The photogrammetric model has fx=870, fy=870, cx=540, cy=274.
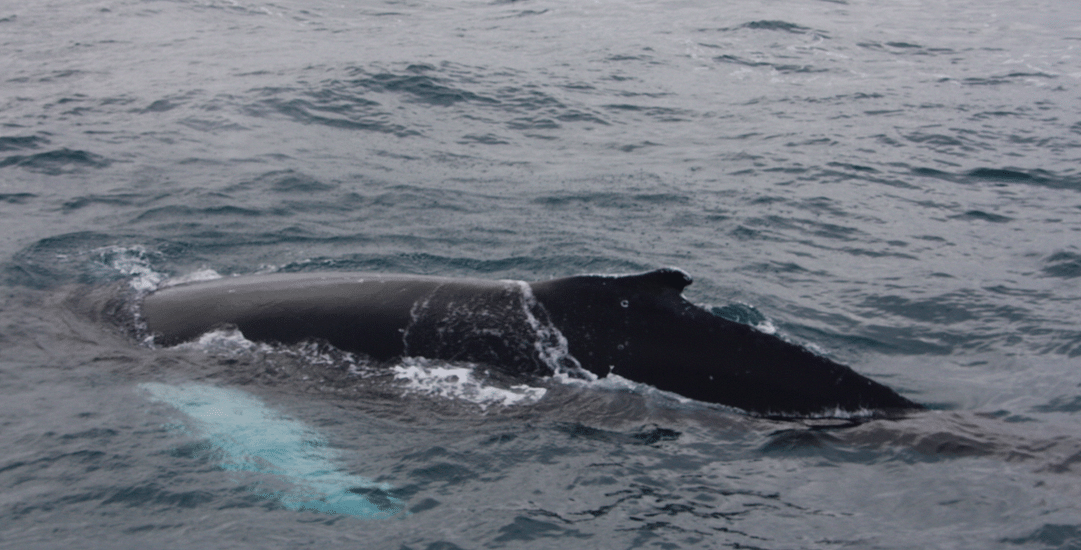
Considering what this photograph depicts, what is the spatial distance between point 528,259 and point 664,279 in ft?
15.8

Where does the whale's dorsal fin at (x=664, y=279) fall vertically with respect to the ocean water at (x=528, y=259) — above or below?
above

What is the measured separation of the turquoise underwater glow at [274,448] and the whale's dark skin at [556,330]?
895 millimetres

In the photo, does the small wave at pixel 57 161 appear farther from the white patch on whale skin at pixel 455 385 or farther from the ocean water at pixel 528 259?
the white patch on whale skin at pixel 455 385

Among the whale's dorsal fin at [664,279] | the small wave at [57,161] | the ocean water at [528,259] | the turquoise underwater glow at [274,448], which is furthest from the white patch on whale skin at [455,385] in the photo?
the small wave at [57,161]

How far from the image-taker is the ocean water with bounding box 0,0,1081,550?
618 cm

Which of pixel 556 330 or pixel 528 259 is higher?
pixel 556 330

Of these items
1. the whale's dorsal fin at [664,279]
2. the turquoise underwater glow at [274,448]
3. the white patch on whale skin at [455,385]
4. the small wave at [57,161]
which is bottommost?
the turquoise underwater glow at [274,448]

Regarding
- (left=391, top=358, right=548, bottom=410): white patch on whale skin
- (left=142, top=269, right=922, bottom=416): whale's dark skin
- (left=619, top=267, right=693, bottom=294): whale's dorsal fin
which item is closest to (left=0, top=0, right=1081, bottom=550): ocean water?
(left=391, top=358, right=548, bottom=410): white patch on whale skin

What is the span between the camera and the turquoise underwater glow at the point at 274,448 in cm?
622

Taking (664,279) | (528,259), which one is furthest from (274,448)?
(528,259)

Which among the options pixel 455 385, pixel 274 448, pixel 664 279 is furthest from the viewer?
pixel 455 385

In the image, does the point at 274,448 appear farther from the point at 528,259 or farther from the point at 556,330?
the point at 528,259

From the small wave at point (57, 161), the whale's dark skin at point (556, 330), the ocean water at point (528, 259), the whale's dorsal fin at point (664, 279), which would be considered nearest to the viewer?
the ocean water at point (528, 259)

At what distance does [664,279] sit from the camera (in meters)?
7.40
